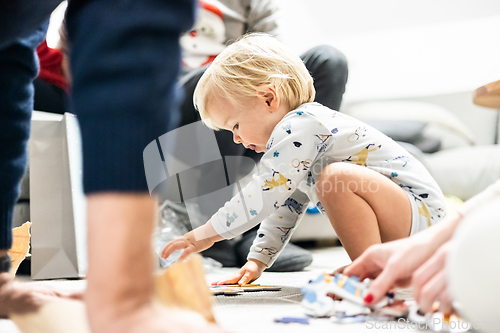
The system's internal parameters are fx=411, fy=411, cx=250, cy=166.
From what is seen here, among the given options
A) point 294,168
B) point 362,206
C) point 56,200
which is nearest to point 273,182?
point 294,168

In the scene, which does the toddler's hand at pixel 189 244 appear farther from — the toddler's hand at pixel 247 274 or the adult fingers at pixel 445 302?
the adult fingers at pixel 445 302

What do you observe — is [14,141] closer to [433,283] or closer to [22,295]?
[22,295]

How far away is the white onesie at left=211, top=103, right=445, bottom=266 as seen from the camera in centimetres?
76

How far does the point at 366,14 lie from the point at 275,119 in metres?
1.98

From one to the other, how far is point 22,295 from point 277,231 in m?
0.57

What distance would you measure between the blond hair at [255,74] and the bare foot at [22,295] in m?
0.58

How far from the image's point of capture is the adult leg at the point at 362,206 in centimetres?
74

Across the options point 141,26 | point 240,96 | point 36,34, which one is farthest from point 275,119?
point 141,26

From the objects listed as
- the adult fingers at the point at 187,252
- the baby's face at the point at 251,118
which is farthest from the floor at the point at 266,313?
the baby's face at the point at 251,118

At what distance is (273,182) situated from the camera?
2.50ft

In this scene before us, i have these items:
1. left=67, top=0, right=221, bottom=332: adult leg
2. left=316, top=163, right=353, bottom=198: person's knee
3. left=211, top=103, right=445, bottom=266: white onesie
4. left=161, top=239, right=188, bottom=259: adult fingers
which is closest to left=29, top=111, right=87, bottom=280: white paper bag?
left=161, top=239, right=188, bottom=259: adult fingers

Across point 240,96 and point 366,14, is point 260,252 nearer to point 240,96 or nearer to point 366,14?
point 240,96

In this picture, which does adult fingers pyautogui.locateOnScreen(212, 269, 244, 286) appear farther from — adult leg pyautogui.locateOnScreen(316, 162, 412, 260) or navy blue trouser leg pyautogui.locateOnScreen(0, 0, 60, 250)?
navy blue trouser leg pyautogui.locateOnScreen(0, 0, 60, 250)

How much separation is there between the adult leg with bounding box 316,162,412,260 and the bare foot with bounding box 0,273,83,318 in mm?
455
